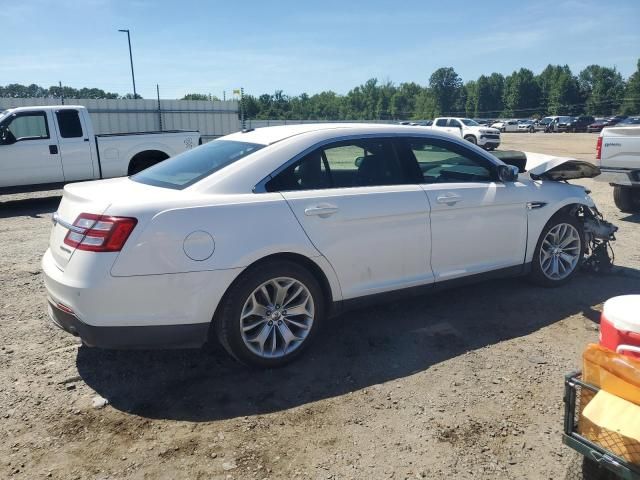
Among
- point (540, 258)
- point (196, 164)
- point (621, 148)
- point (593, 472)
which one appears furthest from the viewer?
point (621, 148)

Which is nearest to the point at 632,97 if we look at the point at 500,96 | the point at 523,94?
the point at 523,94

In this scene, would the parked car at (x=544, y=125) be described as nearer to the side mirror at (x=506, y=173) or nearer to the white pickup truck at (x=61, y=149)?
the white pickup truck at (x=61, y=149)

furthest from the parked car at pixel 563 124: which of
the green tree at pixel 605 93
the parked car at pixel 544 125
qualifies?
the green tree at pixel 605 93

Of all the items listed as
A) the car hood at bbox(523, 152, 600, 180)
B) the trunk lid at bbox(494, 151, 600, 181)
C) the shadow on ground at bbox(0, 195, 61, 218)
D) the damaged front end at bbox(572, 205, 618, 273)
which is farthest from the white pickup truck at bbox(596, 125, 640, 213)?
the shadow on ground at bbox(0, 195, 61, 218)

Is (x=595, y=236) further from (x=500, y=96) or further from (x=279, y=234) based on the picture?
(x=500, y=96)

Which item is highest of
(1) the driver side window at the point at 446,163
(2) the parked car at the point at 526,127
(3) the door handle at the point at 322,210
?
(1) the driver side window at the point at 446,163

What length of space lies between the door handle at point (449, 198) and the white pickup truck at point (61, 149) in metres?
8.59

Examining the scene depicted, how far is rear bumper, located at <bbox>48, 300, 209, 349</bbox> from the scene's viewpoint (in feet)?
10.2

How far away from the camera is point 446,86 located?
124688 millimetres

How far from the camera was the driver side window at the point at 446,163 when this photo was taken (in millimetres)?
4309

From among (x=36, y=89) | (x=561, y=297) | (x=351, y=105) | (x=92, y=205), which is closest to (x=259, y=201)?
(x=92, y=205)

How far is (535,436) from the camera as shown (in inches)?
113

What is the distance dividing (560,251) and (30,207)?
389 inches

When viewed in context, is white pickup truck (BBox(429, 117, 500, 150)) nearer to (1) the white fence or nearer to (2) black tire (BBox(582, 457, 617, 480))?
(1) the white fence
